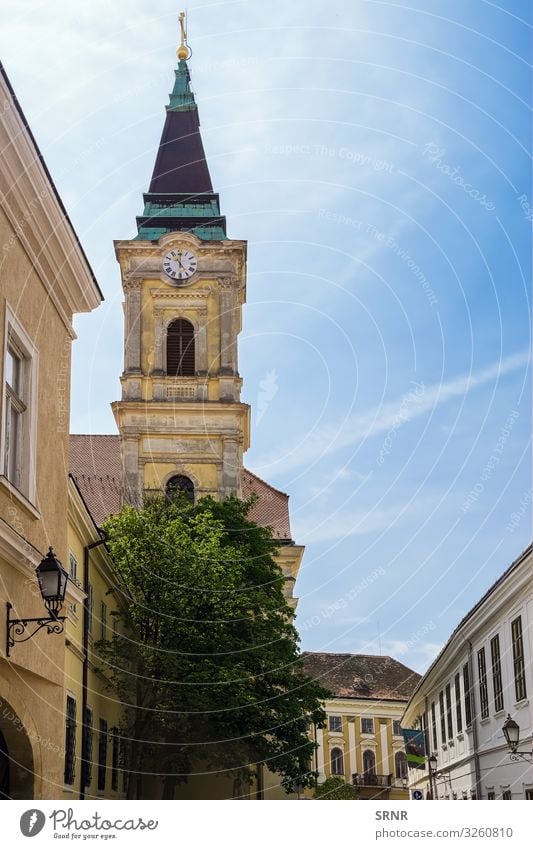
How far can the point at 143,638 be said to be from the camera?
82.3 feet

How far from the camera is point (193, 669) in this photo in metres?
24.3

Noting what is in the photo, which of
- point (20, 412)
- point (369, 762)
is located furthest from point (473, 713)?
point (369, 762)

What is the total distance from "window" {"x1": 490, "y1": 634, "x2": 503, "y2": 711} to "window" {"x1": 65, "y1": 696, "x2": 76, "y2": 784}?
25.2ft

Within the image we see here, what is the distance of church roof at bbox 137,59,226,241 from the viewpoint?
43.2m

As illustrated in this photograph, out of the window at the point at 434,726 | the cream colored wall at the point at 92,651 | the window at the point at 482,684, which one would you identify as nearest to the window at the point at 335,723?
the window at the point at 434,726

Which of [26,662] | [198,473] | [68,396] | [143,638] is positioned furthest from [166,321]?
[26,662]

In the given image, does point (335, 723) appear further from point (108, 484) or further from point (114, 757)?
point (114, 757)

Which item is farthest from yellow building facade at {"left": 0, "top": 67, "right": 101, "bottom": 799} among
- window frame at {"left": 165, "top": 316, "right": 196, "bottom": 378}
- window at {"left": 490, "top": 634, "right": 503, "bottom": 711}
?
window frame at {"left": 165, "top": 316, "right": 196, "bottom": 378}

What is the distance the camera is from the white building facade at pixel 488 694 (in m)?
19.4

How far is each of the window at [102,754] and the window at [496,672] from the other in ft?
24.6

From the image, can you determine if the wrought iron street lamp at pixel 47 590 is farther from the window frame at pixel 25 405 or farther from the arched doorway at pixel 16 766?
the arched doorway at pixel 16 766

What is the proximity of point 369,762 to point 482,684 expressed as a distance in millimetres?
41031

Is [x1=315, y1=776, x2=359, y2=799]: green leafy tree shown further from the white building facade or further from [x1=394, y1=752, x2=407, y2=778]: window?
the white building facade
